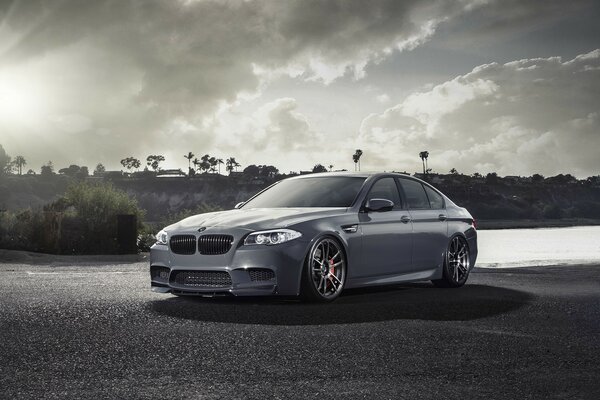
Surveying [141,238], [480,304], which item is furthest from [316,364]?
[141,238]

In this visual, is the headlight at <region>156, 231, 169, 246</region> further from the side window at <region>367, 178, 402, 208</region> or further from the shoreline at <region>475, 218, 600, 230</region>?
the shoreline at <region>475, 218, 600, 230</region>

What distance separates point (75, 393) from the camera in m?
5.04

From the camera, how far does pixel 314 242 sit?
928 cm

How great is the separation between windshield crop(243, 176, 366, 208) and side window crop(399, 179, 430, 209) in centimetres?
89

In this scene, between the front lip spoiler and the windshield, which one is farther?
the windshield

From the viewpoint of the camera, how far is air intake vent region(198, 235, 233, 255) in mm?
9219

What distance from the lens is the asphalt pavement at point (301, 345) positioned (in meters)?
5.23

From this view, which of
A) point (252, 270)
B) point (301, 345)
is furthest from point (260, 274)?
point (301, 345)

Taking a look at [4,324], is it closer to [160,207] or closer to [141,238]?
[141,238]

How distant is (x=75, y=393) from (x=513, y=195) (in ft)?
524

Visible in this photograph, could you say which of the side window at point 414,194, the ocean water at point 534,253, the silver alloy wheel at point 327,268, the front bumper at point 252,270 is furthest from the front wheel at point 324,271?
the ocean water at point 534,253

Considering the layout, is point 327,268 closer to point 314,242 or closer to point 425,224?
point 314,242

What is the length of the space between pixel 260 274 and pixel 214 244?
69 cm

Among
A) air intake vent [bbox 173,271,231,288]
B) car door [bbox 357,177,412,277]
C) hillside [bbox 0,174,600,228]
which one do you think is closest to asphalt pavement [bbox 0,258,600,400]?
air intake vent [bbox 173,271,231,288]
